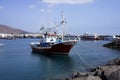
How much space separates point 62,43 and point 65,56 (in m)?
2.20

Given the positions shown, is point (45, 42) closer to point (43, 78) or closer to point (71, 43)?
point (71, 43)

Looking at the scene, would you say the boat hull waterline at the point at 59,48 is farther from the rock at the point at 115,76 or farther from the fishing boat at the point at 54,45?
the rock at the point at 115,76

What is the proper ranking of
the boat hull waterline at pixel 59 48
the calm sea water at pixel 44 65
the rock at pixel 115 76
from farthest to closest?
the boat hull waterline at pixel 59 48
the calm sea water at pixel 44 65
the rock at pixel 115 76

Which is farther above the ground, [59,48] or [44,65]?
[59,48]

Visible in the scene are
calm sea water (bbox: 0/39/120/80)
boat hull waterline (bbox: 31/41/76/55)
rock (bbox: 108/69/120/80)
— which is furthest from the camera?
boat hull waterline (bbox: 31/41/76/55)

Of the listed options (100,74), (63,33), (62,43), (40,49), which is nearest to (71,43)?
(62,43)

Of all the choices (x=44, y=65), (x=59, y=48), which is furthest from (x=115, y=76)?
(x=59, y=48)

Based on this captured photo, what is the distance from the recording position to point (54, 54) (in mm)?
45406

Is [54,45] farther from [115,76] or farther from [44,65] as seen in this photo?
[115,76]

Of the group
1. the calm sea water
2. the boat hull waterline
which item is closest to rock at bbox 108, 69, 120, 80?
Result: the calm sea water

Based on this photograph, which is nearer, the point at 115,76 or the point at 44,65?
the point at 115,76

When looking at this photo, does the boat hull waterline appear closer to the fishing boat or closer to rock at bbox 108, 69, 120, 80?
the fishing boat

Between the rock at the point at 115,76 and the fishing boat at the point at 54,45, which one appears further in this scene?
the fishing boat at the point at 54,45

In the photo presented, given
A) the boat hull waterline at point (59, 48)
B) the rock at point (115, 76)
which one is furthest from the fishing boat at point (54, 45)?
the rock at point (115, 76)
